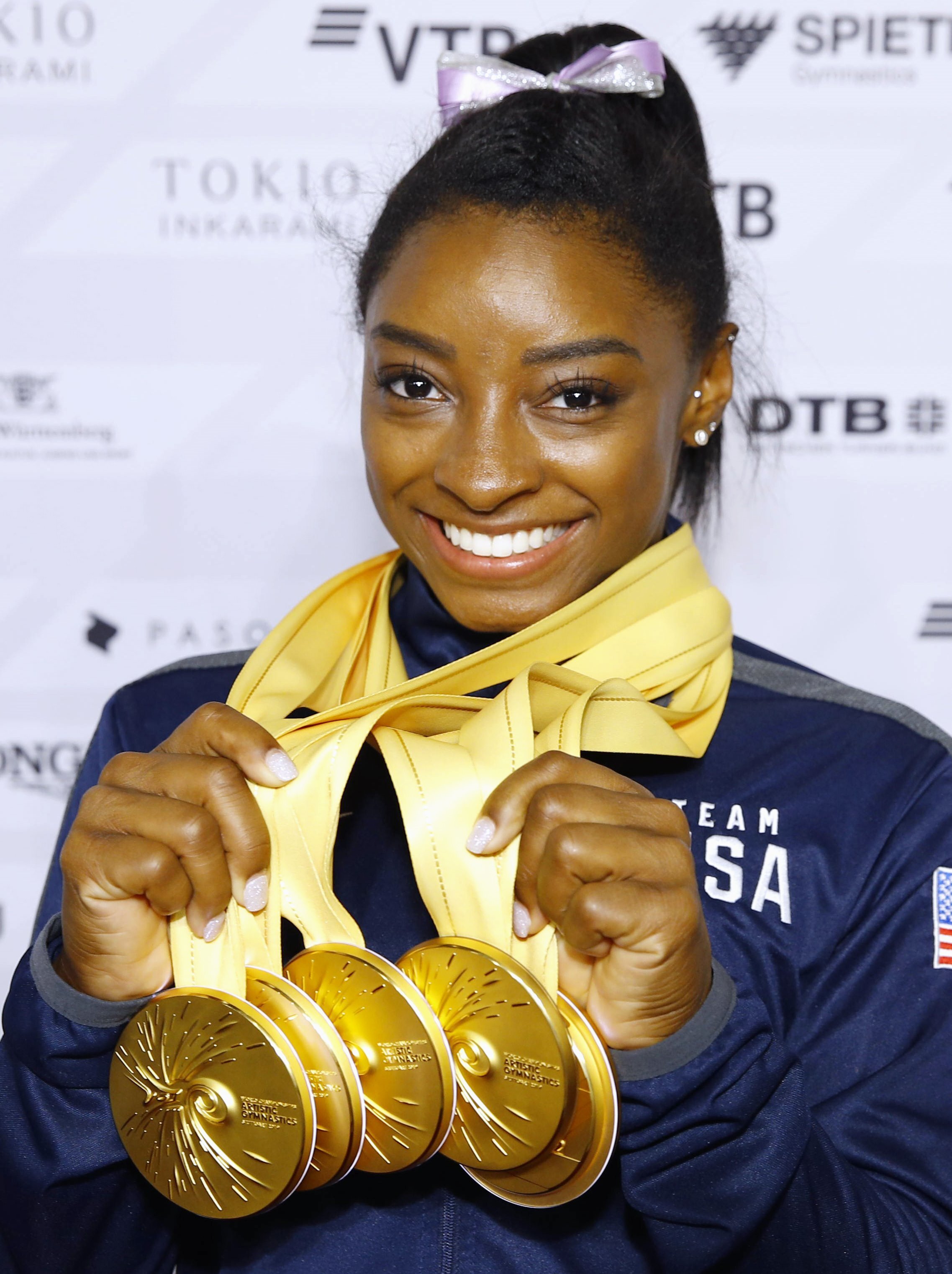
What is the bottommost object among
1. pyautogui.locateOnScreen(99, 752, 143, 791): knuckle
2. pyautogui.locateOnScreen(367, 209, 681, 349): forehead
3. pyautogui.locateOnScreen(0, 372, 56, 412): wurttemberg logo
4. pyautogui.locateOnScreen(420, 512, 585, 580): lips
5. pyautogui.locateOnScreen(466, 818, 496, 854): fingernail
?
pyautogui.locateOnScreen(466, 818, 496, 854): fingernail

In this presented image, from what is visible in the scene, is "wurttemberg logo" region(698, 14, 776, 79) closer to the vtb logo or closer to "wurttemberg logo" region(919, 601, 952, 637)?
the vtb logo

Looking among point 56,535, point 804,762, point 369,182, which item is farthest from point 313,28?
point 804,762

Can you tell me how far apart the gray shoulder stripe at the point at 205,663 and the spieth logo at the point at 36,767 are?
480 mm

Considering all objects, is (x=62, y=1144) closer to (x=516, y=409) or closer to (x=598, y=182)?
(x=516, y=409)

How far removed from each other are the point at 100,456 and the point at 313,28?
1.75 feet

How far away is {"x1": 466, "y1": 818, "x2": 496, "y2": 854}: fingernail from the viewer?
30.6 inches

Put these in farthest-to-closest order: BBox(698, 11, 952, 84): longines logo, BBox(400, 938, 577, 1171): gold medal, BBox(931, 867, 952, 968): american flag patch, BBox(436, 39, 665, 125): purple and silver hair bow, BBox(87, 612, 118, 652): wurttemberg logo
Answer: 1. BBox(87, 612, 118, 652): wurttemberg logo
2. BBox(698, 11, 952, 84): longines logo
3. BBox(436, 39, 665, 125): purple and silver hair bow
4. BBox(931, 867, 952, 968): american flag patch
5. BBox(400, 938, 577, 1171): gold medal

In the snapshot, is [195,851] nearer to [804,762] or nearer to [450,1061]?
[450,1061]

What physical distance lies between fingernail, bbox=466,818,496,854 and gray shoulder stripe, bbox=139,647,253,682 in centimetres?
45

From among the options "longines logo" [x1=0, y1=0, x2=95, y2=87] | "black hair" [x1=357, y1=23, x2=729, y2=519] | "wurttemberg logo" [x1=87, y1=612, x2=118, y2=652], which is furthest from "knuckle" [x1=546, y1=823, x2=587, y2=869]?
"longines logo" [x1=0, y1=0, x2=95, y2=87]

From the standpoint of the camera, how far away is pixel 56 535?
5.20ft

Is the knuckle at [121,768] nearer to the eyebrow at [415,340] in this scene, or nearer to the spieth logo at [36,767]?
the eyebrow at [415,340]

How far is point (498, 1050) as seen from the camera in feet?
2.40

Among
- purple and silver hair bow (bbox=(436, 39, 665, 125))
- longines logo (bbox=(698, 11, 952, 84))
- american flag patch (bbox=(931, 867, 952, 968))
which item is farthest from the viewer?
longines logo (bbox=(698, 11, 952, 84))
